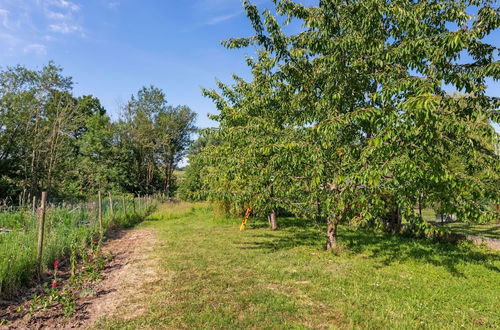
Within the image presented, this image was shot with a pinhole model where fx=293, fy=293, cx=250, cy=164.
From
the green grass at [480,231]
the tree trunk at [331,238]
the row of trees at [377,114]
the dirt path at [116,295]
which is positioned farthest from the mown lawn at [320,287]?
the green grass at [480,231]

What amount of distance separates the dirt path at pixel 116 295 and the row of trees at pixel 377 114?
2765 millimetres

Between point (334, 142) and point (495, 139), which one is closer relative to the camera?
point (495, 139)

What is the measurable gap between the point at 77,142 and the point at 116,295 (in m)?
32.5

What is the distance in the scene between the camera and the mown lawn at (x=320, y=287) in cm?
427

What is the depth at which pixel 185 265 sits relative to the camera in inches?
278

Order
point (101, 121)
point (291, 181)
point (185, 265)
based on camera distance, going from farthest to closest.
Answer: point (101, 121) < point (291, 181) < point (185, 265)

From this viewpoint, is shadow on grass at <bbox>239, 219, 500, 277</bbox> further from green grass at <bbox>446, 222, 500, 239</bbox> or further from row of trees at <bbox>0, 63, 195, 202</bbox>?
row of trees at <bbox>0, 63, 195, 202</bbox>

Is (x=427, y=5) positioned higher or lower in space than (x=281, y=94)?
higher

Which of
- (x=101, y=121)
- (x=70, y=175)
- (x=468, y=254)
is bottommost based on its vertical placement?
(x=468, y=254)

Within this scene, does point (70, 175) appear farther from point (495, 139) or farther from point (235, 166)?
point (495, 139)

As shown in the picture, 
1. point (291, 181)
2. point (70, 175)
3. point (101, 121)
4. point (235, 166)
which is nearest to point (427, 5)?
point (291, 181)

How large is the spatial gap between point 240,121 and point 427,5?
7262 millimetres

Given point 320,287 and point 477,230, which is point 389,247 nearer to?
point 320,287

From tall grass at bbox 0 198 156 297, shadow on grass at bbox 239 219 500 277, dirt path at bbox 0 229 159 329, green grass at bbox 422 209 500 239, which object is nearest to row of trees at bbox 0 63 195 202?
tall grass at bbox 0 198 156 297
